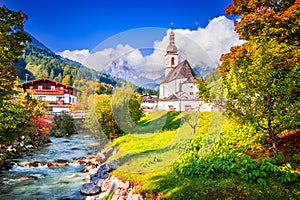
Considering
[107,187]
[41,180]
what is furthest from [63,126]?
[107,187]

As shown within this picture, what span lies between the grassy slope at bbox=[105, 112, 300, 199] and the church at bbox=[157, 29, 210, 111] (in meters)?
1.99

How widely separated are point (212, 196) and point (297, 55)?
18.2ft

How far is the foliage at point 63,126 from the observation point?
32.6m

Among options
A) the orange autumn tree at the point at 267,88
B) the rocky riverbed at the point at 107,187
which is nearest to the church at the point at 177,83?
the orange autumn tree at the point at 267,88

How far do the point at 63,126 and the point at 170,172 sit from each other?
26.9 m

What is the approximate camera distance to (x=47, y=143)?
26.2 metres

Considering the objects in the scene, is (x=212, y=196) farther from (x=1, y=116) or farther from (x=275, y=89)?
(x=1, y=116)

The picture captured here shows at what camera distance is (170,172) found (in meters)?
9.24

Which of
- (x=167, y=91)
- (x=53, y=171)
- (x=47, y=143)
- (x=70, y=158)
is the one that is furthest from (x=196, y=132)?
(x=47, y=143)

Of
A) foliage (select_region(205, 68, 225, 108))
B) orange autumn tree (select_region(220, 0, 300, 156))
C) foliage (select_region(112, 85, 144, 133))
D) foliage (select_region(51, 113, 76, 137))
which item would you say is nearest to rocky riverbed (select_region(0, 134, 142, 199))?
foliage (select_region(112, 85, 144, 133))

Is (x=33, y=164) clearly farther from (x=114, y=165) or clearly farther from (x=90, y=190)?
(x=90, y=190)

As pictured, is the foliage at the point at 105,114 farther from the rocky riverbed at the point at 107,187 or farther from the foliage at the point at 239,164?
the foliage at the point at 239,164

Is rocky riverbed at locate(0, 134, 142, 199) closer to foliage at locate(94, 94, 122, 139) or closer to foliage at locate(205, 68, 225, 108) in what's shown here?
foliage at locate(94, 94, 122, 139)

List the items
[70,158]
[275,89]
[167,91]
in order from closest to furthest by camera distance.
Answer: [275,89], [167,91], [70,158]
